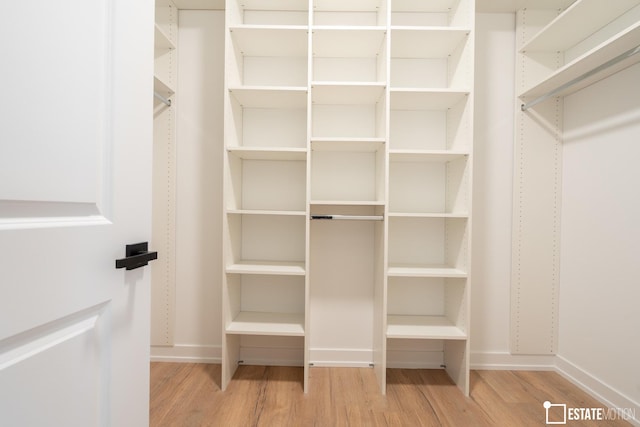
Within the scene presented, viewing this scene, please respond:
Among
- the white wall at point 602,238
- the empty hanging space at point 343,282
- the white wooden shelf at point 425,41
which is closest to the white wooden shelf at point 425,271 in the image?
the empty hanging space at point 343,282

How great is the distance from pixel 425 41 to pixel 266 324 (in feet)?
6.90

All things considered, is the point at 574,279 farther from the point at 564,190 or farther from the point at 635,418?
the point at 635,418

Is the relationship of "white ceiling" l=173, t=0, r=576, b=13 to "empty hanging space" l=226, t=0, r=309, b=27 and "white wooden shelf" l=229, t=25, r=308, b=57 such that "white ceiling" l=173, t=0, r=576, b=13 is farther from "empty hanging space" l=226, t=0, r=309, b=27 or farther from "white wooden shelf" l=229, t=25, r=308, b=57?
"white wooden shelf" l=229, t=25, r=308, b=57

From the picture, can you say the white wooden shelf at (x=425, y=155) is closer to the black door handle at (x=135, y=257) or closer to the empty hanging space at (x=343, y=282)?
the empty hanging space at (x=343, y=282)

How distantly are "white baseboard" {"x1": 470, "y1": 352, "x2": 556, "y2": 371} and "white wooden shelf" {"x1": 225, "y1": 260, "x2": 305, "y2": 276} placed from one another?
1437mm

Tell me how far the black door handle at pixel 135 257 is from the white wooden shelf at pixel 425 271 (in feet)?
4.51

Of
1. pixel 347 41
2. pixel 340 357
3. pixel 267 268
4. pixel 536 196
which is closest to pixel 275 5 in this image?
pixel 347 41

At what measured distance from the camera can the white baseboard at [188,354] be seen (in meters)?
2.13

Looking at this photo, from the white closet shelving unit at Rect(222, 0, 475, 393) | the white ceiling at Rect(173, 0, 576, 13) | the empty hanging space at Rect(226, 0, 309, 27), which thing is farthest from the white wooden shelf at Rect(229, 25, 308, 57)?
the white ceiling at Rect(173, 0, 576, 13)

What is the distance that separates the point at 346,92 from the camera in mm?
1876

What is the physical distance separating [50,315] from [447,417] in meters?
1.84

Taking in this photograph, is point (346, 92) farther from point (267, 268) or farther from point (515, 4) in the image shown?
point (515, 4)

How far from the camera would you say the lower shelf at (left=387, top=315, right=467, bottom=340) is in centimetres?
178

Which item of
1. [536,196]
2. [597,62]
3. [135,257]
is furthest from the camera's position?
[536,196]
